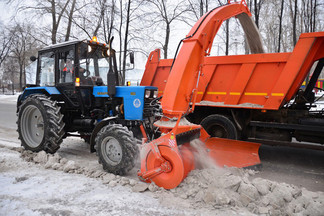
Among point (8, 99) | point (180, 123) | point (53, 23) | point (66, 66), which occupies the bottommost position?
point (8, 99)

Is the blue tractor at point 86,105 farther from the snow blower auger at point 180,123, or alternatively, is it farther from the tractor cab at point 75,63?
the snow blower auger at point 180,123

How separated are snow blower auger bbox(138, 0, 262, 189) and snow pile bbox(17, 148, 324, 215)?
181 millimetres

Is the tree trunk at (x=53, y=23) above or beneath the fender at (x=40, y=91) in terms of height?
above

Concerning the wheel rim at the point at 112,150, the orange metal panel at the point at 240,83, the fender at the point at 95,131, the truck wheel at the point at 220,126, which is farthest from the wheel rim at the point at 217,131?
the wheel rim at the point at 112,150

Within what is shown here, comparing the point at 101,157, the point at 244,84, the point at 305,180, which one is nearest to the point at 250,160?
the point at 305,180

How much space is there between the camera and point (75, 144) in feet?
21.9

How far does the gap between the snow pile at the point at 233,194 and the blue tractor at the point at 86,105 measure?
710 millimetres

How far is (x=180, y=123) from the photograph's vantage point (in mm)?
3750

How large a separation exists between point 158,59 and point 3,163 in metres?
4.83

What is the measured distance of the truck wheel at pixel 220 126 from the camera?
5.97m

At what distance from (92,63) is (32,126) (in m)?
2.15

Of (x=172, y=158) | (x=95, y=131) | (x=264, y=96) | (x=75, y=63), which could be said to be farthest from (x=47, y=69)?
(x=264, y=96)

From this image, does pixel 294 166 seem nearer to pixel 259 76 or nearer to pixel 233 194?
pixel 259 76

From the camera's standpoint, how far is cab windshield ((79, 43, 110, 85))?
209 inches
